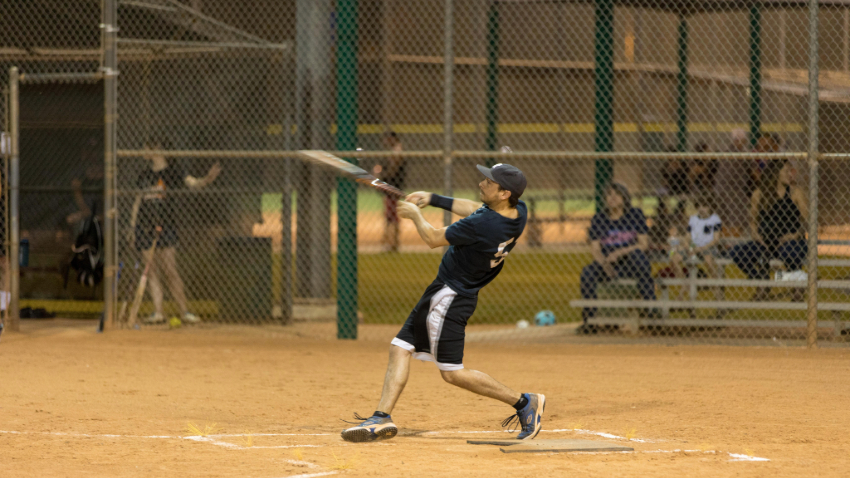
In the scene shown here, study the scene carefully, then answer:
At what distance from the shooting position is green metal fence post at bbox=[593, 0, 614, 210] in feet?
37.3

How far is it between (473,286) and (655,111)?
19.7 meters

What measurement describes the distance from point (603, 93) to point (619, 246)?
2.53 metres

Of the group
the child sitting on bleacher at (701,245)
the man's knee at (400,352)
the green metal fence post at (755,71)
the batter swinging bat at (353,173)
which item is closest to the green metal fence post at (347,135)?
the batter swinging bat at (353,173)

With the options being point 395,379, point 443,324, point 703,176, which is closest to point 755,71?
point 703,176

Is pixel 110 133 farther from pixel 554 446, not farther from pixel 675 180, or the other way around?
pixel 675 180

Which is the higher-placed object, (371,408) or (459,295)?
(459,295)

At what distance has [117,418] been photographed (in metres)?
6.21

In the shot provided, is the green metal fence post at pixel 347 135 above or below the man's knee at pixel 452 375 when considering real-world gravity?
above

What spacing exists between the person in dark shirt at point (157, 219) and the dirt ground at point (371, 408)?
679mm

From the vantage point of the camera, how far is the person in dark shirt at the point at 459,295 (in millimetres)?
5359

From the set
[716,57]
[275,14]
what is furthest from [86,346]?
[716,57]

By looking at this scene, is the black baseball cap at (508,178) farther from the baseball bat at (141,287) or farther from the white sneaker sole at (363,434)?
the baseball bat at (141,287)

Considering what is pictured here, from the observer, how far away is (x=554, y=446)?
5.32 meters

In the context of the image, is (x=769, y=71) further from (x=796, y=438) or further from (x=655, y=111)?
(x=796, y=438)
